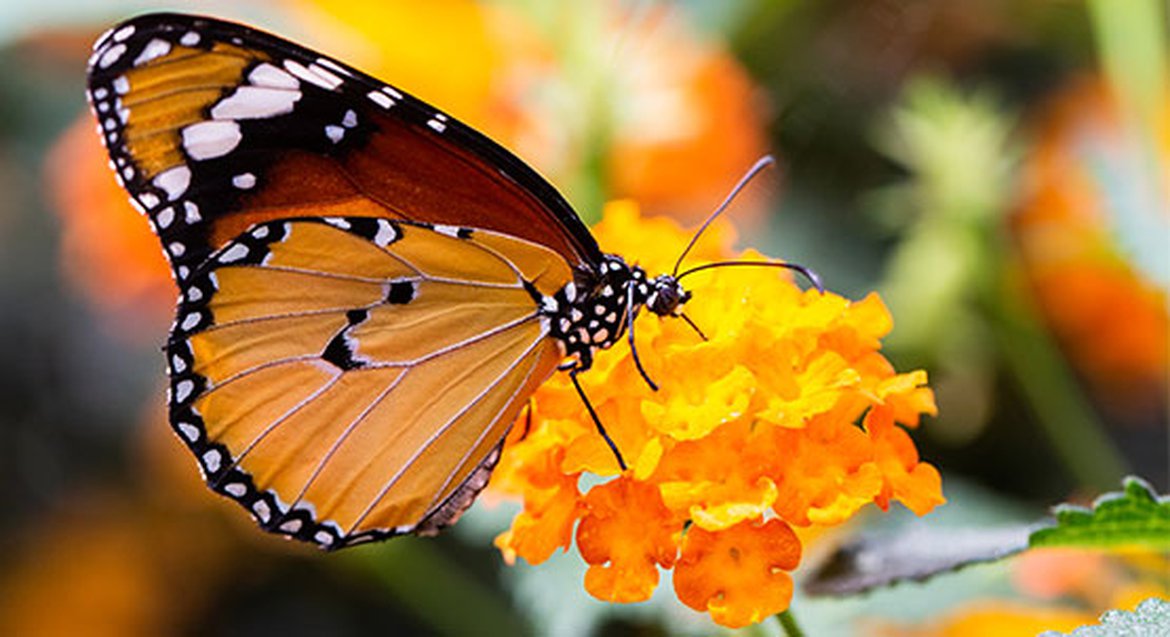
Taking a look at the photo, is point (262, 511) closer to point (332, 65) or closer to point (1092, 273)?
point (332, 65)

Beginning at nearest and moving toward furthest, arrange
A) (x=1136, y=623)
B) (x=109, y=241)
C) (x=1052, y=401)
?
(x=1136, y=623) < (x=1052, y=401) < (x=109, y=241)

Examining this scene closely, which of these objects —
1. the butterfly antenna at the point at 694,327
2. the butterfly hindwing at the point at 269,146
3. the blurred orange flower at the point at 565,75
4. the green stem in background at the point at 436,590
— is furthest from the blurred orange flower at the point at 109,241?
the butterfly antenna at the point at 694,327

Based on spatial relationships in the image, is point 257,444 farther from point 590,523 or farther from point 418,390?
point 590,523

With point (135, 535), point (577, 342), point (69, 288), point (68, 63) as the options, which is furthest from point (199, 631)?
point (577, 342)

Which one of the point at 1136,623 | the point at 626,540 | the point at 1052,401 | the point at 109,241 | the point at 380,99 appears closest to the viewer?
the point at 1136,623

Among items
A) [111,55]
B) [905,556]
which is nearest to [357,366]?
[111,55]

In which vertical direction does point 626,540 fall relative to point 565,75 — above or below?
below
